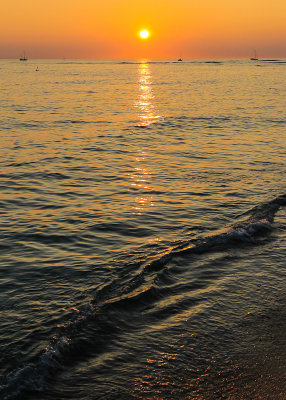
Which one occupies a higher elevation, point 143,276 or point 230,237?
point 230,237

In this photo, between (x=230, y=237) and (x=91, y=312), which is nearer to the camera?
(x=91, y=312)

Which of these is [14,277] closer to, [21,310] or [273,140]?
[21,310]

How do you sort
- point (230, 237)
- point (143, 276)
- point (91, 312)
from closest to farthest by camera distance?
point (91, 312) < point (143, 276) < point (230, 237)

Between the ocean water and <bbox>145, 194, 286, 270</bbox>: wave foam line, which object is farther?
<bbox>145, 194, 286, 270</bbox>: wave foam line

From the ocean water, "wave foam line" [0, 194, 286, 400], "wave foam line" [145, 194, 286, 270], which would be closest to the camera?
"wave foam line" [0, 194, 286, 400]

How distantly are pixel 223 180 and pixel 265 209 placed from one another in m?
4.62

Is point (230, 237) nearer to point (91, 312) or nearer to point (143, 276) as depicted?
point (143, 276)

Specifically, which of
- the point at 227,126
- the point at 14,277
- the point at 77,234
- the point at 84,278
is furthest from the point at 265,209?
the point at 227,126

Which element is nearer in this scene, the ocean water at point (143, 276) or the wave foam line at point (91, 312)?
the wave foam line at point (91, 312)

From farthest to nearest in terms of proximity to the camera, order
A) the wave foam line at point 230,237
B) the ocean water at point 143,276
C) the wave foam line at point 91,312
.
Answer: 1. the wave foam line at point 230,237
2. the ocean water at point 143,276
3. the wave foam line at point 91,312

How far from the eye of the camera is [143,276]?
1015 cm

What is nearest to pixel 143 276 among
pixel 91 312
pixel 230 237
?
pixel 91 312

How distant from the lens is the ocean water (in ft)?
21.6

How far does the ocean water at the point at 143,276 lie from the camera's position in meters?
6.58
